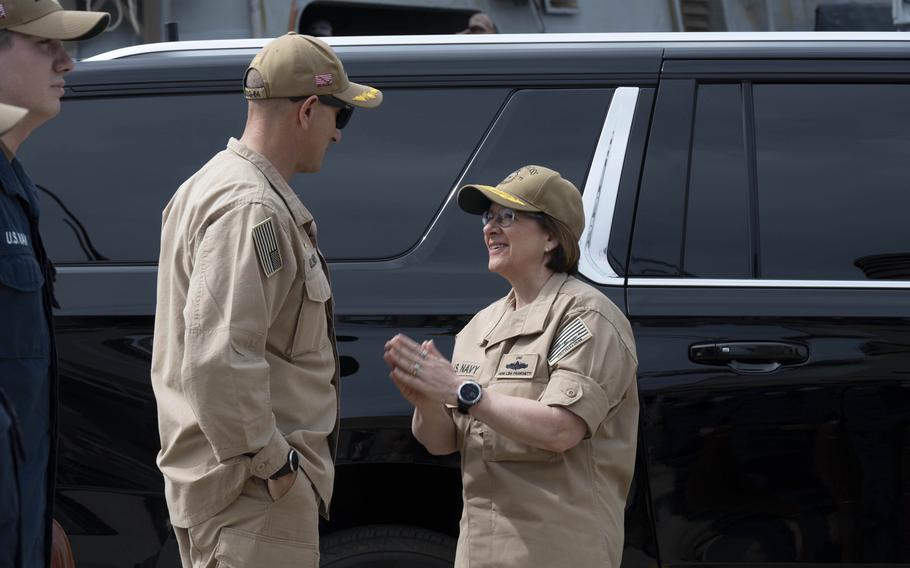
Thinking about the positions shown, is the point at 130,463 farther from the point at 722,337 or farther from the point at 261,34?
the point at 261,34

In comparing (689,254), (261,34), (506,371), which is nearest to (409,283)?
(506,371)

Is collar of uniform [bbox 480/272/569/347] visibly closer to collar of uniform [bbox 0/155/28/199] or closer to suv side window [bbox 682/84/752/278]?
suv side window [bbox 682/84/752/278]

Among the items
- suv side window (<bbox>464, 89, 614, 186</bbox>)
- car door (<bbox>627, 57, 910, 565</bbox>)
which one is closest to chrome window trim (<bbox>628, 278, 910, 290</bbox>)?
car door (<bbox>627, 57, 910, 565</bbox>)

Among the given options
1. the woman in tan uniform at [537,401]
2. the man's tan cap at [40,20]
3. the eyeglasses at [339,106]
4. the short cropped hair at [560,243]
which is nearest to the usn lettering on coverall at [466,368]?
the woman in tan uniform at [537,401]

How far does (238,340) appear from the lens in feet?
7.84

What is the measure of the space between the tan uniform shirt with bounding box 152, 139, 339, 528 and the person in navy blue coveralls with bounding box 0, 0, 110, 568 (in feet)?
0.90

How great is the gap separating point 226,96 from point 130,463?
104cm

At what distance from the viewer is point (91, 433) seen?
313 cm

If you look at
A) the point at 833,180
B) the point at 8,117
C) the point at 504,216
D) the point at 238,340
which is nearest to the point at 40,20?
the point at 238,340

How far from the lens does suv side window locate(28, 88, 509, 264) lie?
326 centimetres

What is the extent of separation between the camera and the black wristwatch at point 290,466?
2.45 metres

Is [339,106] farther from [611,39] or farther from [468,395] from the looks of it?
[611,39]

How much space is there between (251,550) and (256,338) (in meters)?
0.43

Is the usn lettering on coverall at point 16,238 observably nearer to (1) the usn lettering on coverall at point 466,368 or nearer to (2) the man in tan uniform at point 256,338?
(2) the man in tan uniform at point 256,338
